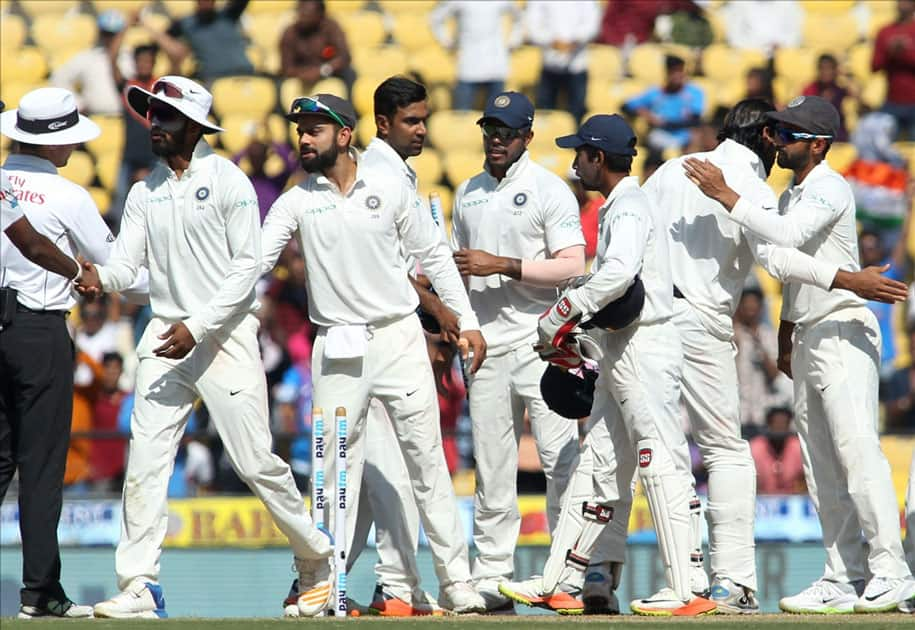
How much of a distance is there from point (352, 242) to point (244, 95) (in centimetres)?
898

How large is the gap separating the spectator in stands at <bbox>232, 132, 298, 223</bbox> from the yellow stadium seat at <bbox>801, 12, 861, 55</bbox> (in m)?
5.78

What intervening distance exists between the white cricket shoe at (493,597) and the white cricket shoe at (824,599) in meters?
1.46

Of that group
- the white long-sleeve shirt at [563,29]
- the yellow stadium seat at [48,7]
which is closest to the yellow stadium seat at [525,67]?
the white long-sleeve shirt at [563,29]

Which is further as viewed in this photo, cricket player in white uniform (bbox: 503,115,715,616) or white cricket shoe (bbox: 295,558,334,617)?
white cricket shoe (bbox: 295,558,334,617)

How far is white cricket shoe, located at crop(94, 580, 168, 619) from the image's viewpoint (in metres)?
8.09

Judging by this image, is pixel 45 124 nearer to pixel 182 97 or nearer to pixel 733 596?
pixel 182 97

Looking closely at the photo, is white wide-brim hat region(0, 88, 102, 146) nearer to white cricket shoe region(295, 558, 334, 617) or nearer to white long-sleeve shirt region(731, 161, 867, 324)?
white cricket shoe region(295, 558, 334, 617)

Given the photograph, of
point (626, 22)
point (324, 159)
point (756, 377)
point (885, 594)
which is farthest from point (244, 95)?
point (885, 594)

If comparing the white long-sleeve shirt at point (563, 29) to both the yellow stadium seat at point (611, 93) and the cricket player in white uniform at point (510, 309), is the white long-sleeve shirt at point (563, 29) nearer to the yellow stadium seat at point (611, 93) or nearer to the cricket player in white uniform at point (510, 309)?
the yellow stadium seat at point (611, 93)

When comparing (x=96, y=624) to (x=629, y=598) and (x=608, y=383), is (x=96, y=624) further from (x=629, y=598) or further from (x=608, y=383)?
(x=629, y=598)

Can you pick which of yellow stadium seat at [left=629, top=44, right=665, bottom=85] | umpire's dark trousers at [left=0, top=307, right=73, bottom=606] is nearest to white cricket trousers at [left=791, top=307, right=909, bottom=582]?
umpire's dark trousers at [left=0, top=307, right=73, bottom=606]

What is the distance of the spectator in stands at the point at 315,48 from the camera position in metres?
16.5

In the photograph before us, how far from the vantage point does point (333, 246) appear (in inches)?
337

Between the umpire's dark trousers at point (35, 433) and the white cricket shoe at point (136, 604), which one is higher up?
the umpire's dark trousers at point (35, 433)
